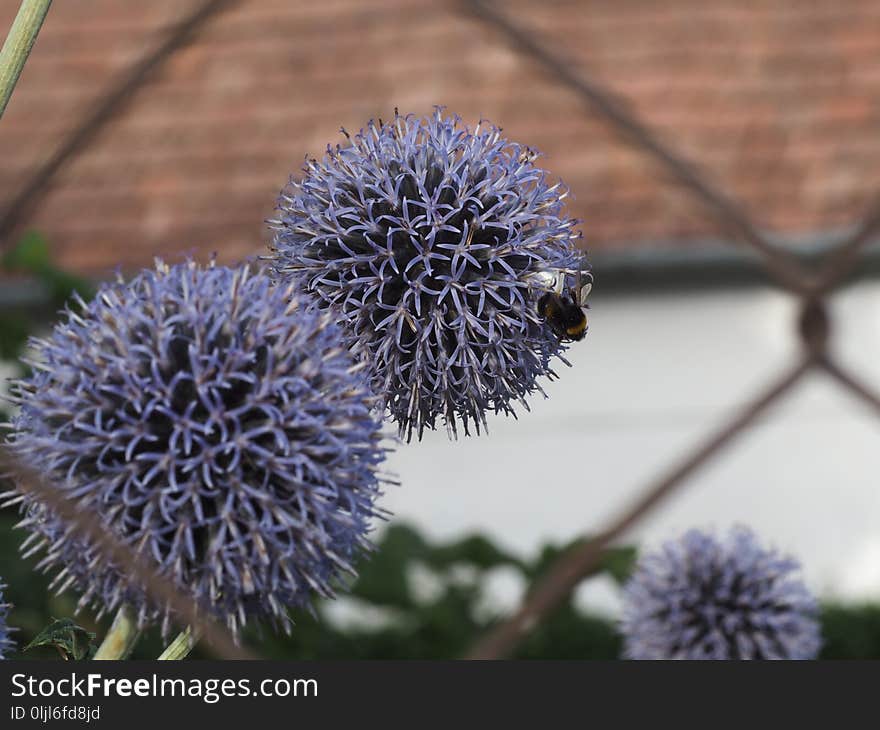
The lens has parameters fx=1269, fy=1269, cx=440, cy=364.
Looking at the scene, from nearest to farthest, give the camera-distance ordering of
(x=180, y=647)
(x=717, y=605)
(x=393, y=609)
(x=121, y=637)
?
(x=180, y=647) → (x=121, y=637) → (x=717, y=605) → (x=393, y=609)

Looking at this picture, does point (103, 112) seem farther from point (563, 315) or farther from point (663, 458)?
point (663, 458)

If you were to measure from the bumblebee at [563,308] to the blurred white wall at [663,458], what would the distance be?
6.03 metres

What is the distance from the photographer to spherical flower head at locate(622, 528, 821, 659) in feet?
7.96

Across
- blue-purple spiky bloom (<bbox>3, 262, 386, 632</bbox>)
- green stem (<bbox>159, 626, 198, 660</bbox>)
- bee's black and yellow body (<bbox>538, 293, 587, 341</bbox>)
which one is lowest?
green stem (<bbox>159, 626, 198, 660</bbox>)

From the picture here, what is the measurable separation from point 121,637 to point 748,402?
687 millimetres

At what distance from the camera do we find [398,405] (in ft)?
4.82

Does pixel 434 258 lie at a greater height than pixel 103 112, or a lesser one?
greater

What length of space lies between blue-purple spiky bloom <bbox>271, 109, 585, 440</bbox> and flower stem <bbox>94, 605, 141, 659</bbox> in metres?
0.38

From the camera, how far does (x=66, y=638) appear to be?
3.70 feet

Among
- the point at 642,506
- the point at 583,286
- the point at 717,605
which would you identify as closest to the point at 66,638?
the point at 642,506

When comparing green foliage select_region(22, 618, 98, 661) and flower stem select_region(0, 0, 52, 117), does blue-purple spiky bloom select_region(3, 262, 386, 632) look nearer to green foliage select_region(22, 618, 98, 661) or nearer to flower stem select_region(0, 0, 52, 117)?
green foliage select_region(22, 618, 98, 661)

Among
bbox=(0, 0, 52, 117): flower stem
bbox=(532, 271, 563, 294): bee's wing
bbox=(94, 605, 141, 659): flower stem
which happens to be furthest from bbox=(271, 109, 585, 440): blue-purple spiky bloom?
bbox=(0, 0, 52, 117): flower stem

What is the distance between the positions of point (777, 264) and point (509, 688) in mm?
316

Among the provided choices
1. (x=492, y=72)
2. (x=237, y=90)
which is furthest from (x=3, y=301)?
(x=492, y=72)
